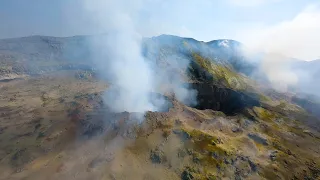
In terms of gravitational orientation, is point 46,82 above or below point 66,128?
below

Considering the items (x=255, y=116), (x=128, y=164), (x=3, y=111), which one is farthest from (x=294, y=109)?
(x=3, y=111)

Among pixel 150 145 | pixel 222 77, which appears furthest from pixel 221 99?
pixel 150 145

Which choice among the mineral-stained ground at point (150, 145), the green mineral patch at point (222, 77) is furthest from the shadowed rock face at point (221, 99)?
the green mineral patch at point (222, 77)

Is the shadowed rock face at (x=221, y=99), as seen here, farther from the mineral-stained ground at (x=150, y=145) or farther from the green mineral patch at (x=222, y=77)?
the green mineral patch at (x=222, y=77)

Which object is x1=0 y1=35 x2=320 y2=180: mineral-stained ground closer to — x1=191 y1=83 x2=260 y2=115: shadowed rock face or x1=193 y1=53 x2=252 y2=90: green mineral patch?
x1=191 y1=83 x2=260 y2=115: shadowed rock face

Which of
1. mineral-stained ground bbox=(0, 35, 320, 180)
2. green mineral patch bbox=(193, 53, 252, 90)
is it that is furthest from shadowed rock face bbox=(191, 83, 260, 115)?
green mineral patch bbox=(193, 53, 252, 90)

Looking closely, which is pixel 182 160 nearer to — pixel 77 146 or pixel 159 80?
pixel 77 146

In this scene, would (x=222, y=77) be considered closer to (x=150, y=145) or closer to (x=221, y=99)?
(x=221, y=99)

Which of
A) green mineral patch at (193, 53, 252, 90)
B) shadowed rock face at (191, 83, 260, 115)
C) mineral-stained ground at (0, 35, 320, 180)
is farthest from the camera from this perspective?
green mineral patch at (193, 53, 252, 90)

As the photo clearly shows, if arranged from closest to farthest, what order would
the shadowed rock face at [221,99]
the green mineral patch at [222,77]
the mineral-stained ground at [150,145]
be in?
the mineral-stained ground at [150,145] → the shadowed rock face at [221,99] → the green mineral patch at [222,77]
